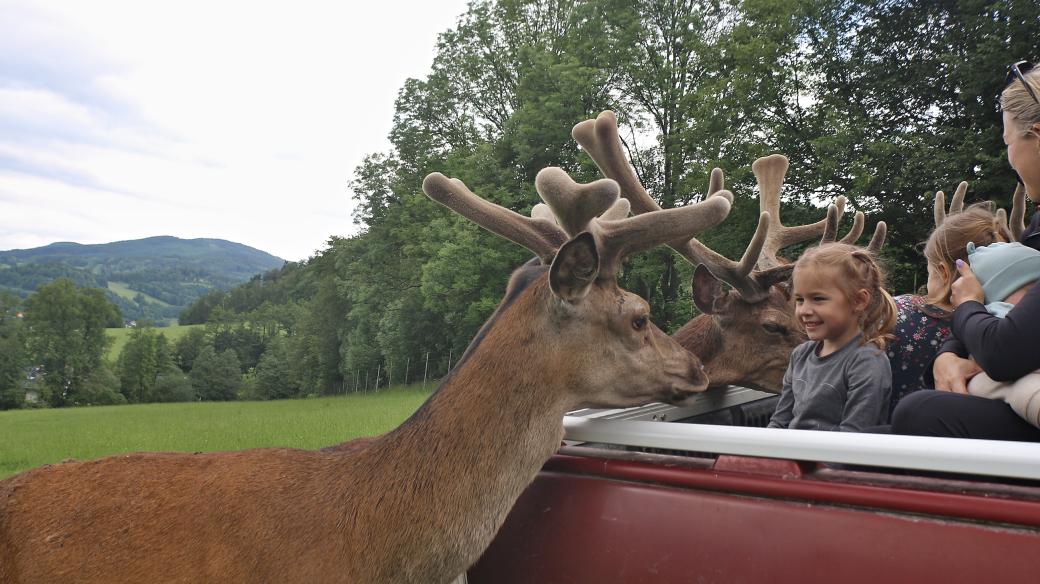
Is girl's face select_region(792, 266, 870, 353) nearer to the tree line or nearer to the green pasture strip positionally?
the tree line

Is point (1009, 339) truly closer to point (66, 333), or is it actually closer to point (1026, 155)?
point (1026, 155)

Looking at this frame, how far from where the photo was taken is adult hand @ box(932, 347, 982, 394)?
225cm

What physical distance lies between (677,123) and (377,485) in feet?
83.2

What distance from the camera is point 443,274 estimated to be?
1141 inches

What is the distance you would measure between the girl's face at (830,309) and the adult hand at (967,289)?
0.58 metres

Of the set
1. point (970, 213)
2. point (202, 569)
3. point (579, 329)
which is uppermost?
point (970, 213)

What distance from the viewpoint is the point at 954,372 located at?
2.29 meters

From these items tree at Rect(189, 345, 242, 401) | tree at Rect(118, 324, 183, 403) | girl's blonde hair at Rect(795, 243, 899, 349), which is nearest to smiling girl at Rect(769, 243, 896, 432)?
girl's blonde hair at Rect(795, 243, 899, 349)

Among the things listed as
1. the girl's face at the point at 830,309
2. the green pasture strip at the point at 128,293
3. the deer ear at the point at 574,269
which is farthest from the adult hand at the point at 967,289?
the green pasture strip at the point at 128,293

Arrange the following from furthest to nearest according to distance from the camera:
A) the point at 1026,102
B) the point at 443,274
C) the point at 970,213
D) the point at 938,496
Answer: the point at 443,274
the point at 970,213
the point at 1026,102
the point at 938,496

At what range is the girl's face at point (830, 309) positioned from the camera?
276cm

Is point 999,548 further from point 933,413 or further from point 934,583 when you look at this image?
point 933,413

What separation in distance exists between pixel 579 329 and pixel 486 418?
497 millimetres

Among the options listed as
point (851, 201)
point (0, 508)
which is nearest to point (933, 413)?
point (0, 508)
